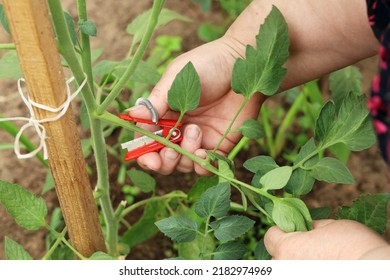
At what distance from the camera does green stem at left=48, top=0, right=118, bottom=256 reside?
639 mm

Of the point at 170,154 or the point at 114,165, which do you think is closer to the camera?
the point at 170,154

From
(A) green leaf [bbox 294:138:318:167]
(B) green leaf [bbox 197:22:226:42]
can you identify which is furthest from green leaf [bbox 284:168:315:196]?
(B) green leaf [bbox 197:22:226:42]

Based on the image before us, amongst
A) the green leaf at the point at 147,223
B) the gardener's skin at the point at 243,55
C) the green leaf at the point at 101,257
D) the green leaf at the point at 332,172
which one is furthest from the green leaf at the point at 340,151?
the green leaf at the point at 101,257

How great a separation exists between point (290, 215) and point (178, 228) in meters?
0.13

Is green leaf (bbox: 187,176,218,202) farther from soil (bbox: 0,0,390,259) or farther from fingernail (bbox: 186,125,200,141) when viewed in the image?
soil (bbox: 0,0,390,259)

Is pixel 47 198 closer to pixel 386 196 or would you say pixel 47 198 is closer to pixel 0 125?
pixel 0 125

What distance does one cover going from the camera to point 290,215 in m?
0.69

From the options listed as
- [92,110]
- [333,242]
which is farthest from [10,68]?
[333,242]

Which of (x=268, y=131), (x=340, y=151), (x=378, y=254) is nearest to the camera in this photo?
(x=378, y=254)

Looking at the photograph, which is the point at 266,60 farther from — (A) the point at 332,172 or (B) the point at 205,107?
(B) the point at 205,107

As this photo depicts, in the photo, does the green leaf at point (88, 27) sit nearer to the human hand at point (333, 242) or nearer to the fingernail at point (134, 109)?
the fingernail at point (134, 109)

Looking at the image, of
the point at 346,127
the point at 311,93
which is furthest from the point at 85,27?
the point at 311,93

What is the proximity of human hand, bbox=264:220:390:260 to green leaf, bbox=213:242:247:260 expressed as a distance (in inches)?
2.1

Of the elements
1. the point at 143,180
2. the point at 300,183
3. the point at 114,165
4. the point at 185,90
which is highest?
the point at 185,90
